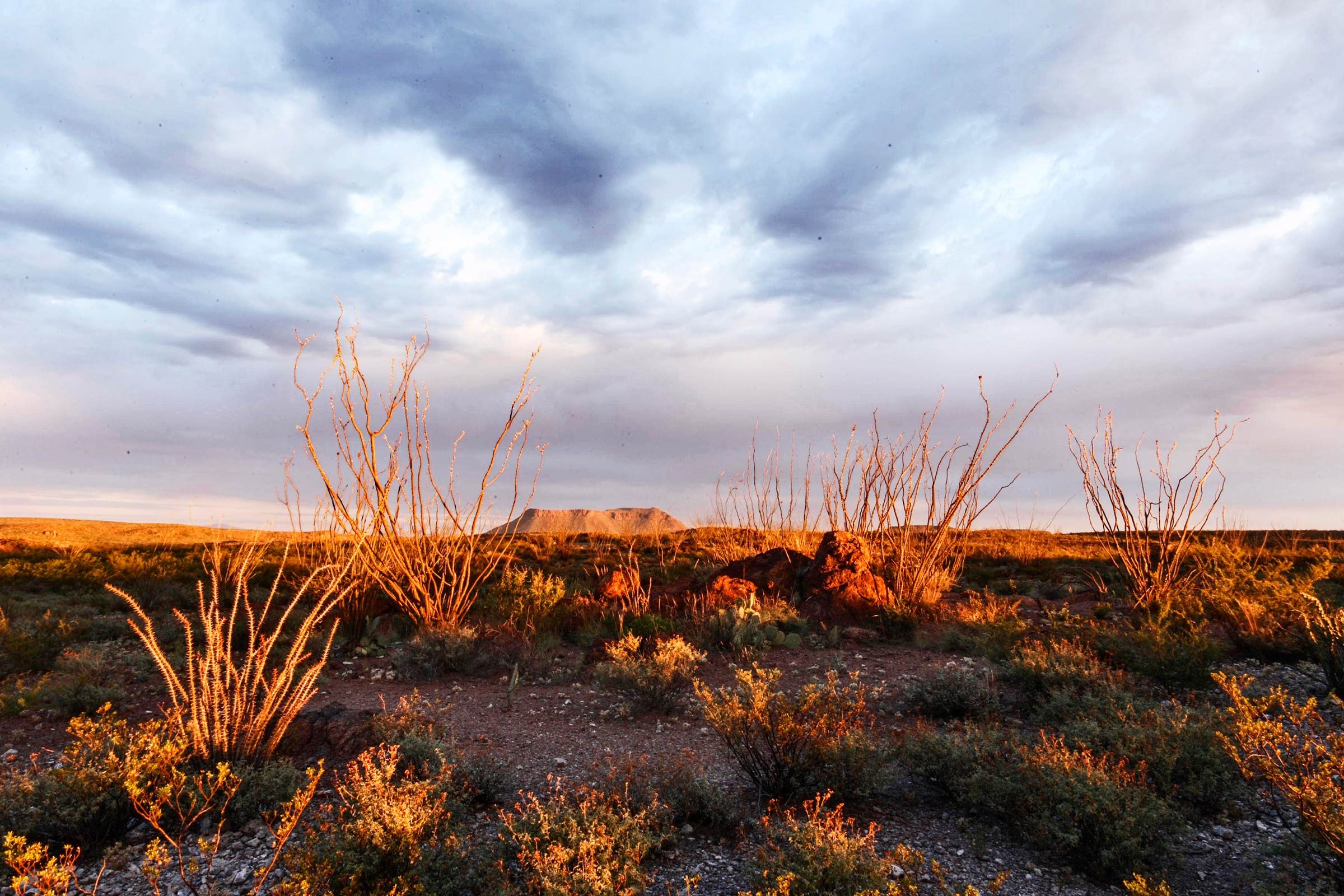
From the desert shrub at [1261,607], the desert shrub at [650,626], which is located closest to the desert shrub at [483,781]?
the desert shrub at [650,626]

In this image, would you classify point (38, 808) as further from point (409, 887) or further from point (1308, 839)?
point (1308, 839)

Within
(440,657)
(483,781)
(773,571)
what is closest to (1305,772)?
(483,781)

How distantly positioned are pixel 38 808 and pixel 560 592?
646 cm

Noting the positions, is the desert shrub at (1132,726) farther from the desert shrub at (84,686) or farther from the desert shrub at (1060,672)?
the desert shrub at (84,686)

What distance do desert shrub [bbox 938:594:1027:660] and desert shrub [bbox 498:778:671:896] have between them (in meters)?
4.74

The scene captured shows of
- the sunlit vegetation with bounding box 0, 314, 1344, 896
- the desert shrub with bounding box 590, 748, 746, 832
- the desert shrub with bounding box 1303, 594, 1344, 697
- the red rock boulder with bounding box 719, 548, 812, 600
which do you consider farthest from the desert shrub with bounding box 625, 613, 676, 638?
the desert shrub with bounding box 1303, 594, 1344, 697

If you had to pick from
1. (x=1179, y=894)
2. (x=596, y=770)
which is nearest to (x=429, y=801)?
(x=596, y=770)

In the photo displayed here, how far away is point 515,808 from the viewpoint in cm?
418

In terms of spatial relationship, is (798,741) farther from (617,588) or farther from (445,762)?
(617,588)

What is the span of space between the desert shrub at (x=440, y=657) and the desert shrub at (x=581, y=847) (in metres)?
4.14

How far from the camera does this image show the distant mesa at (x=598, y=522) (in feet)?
83.9

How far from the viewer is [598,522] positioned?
30.0 metres

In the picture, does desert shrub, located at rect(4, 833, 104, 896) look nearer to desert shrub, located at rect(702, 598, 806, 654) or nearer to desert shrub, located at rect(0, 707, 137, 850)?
desert shrub, located at rect(0, 707, 137, 850)

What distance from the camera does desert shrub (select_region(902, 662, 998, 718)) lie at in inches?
220
